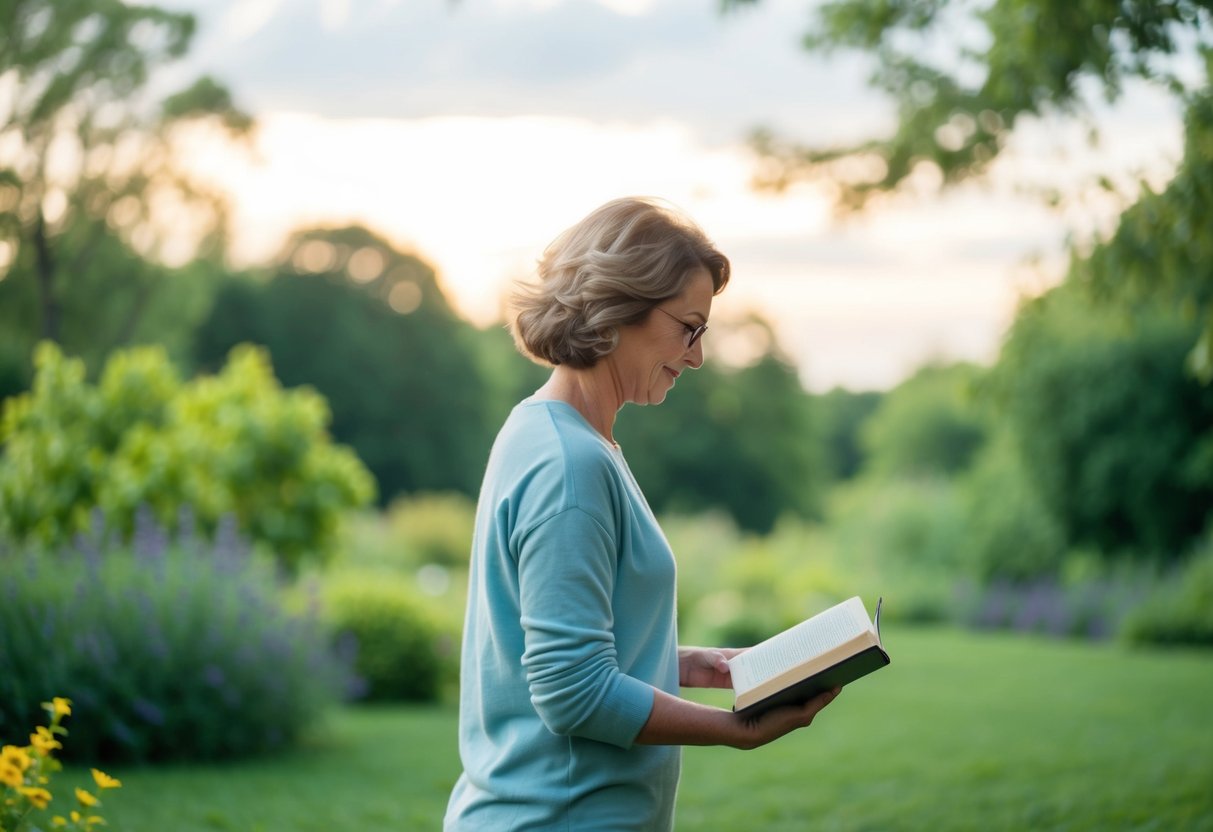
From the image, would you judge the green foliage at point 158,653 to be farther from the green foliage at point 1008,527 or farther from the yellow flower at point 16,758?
the green foliage at point 1008,527

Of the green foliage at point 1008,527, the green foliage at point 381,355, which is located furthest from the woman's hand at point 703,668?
the green foliage at point 381,355

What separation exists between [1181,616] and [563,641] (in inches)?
580

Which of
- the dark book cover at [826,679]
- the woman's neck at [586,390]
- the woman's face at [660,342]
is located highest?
the woman's face at [660,342]

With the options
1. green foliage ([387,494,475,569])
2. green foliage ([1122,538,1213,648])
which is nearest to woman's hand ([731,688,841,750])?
green foliage ([1122,538,1213,648])

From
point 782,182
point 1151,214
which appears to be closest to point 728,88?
point 782,182

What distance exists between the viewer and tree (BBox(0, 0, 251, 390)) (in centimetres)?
1126

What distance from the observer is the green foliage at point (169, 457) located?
325 inches

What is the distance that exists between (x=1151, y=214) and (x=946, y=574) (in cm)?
1836

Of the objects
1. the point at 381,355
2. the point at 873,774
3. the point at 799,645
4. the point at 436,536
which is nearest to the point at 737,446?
the point at 381,355

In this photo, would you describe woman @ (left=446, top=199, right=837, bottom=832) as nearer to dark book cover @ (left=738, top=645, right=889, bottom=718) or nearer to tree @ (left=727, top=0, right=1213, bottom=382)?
dark book cover @ (left=738, top=645, right=889, bottom=718)

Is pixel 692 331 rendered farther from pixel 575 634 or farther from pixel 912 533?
pixel 912 533

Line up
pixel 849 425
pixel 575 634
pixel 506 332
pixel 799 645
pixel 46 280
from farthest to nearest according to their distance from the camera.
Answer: pixel 849 425 < pixel 506 332 < pixel 46 280 < pixel 799 645 < pixel 575 634

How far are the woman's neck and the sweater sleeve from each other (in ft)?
0.90

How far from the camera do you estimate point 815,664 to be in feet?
6.13
